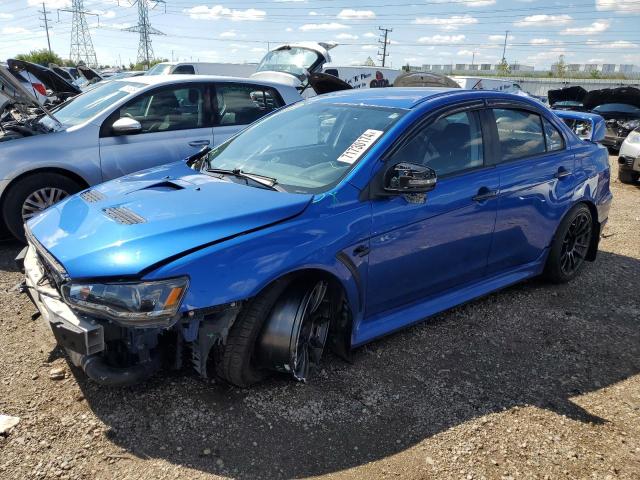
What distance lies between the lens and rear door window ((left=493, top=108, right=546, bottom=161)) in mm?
3826

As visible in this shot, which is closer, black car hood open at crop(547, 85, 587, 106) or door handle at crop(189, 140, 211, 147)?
door handle at crop(189, 140, 211, 147)

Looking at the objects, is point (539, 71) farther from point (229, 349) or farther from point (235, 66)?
point (229, 349)

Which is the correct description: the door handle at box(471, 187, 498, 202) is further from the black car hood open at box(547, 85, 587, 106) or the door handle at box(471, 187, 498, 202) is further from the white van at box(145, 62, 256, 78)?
the black car hood open at box(547, 85, 587, 106)

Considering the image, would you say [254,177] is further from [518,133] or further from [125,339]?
[518,133]

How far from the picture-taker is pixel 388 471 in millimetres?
2412

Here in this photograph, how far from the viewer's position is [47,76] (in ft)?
32.5

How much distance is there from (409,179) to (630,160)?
7.93 m

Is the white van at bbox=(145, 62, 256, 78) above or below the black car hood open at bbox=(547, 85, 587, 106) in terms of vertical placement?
above

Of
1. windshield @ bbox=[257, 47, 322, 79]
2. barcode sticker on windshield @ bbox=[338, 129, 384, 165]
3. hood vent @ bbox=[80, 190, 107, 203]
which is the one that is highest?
windshield @ bbox=[257, 47, 322, 79]

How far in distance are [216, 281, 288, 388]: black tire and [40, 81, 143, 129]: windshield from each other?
366cm

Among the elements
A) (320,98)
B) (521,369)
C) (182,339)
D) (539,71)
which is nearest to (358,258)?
(182,339)

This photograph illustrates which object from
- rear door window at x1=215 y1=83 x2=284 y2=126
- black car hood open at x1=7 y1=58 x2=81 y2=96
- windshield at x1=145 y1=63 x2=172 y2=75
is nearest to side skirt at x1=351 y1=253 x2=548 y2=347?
rear door window at x1=215 y1=83 x2=284 y2=126

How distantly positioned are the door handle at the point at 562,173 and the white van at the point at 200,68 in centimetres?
871

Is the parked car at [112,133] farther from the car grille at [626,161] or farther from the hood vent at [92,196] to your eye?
the car grille at [626,161]
